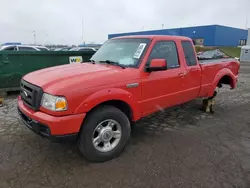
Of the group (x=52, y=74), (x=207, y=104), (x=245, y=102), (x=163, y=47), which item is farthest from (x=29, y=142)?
(x=245, y=102)

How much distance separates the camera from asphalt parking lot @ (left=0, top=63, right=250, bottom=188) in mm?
2670

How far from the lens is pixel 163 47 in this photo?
3867 millimetres

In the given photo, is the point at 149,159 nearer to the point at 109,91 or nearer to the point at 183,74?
the point at 109,91

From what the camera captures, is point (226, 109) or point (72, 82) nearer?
point (72, 82)

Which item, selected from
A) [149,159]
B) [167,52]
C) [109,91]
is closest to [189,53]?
[167,52]

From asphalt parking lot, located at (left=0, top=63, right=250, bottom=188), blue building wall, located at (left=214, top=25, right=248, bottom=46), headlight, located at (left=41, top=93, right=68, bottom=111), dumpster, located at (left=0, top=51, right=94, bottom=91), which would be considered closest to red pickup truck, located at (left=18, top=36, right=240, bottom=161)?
headlight, located at (left=41, top=93, right=68, bottom=111)

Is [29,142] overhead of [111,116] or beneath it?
beneath

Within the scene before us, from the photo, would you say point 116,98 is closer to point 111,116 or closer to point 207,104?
point 111,116

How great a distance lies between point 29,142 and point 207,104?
428 centimetres

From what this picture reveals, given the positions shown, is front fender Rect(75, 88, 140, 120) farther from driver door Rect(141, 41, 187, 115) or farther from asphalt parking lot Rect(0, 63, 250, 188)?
asphalt parking lot Rect(0, 63, 250, 188)

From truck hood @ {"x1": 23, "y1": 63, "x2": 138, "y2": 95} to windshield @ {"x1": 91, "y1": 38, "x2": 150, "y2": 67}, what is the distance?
0.25 meters

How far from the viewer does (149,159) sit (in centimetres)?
318

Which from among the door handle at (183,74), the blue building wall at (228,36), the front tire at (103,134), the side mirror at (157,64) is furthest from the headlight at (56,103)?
the blue building wall at (228,36)

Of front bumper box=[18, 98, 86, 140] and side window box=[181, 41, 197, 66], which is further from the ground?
side window box=[181, 41, 197, 66]
